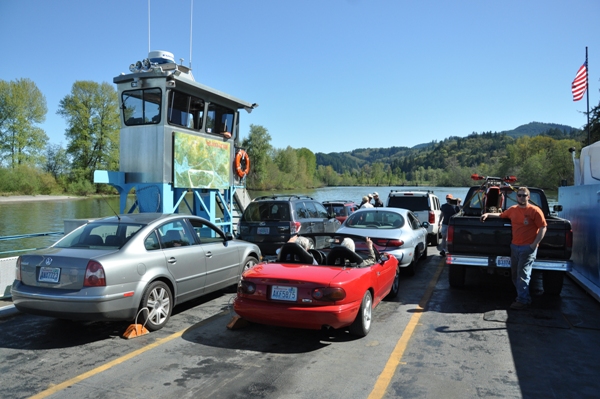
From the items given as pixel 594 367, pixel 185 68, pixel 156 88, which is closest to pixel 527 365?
pixel 594 367

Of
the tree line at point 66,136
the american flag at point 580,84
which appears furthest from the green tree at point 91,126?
the american flag at point 580,84

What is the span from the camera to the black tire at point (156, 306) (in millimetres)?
5482

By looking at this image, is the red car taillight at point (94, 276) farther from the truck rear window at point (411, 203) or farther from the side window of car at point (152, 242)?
the truck rear window at point (411, 203)

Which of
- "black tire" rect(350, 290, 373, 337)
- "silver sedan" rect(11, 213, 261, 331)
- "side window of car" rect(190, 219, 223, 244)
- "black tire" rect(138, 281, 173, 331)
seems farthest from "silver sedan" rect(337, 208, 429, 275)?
"black tire" rect(138, 281, 173, 331)

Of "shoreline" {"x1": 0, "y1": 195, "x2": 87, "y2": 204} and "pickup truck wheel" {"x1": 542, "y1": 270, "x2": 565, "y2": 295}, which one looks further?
"shoreline" {"x1": 0, "y1": 195, "x2": 87, "y2": 204}

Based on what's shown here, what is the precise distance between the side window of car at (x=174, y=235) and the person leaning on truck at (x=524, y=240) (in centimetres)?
517

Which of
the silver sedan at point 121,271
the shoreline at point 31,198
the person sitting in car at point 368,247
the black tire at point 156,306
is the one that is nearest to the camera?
the silver sedan at point 121,271

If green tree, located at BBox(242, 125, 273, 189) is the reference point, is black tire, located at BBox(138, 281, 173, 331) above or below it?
below

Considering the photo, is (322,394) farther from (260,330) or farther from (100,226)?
(100,226)

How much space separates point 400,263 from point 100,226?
563cm

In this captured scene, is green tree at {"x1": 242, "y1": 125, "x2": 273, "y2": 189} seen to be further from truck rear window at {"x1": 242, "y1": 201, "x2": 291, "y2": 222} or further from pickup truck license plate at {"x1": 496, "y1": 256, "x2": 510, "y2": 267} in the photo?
pickup truck license plate at {"x1": 496, "y1": 256, "x2": 510, "y2": 267}

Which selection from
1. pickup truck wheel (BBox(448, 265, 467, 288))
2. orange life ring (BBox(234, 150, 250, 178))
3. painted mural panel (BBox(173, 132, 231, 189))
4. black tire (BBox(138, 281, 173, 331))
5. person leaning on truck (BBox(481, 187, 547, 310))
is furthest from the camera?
orange life ring (BBox(234, 150, 250, 178))

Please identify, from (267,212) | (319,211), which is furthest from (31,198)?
(267,212)

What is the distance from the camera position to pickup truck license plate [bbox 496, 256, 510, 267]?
7.21 m
